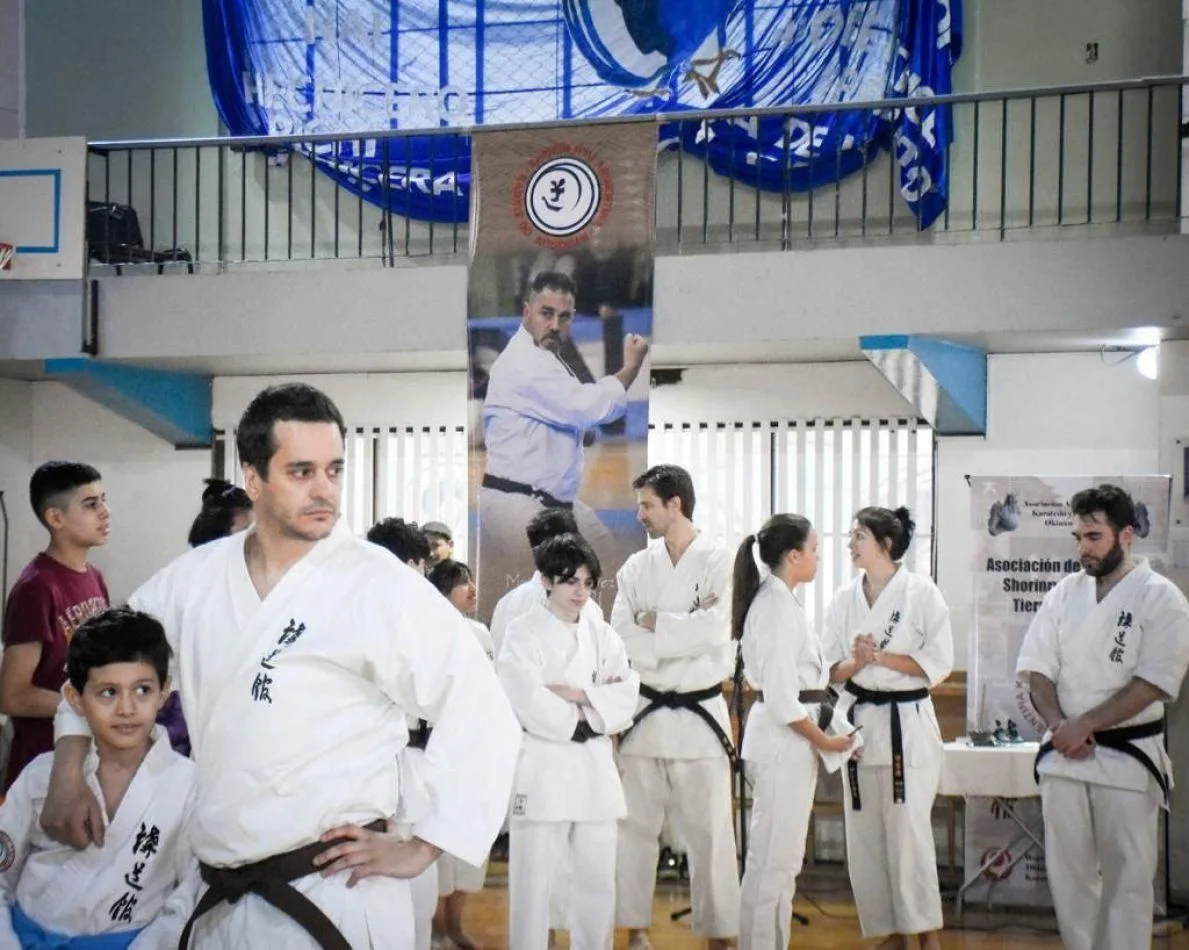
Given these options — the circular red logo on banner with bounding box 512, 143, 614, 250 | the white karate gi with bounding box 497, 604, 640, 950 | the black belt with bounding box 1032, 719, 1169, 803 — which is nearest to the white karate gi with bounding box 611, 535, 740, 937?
the white karate gi with bounding box 497, 604, 640, 950

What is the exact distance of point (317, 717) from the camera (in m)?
2.71

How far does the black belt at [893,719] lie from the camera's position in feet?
18.5

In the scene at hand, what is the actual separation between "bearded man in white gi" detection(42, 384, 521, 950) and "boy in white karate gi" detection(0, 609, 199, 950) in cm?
33

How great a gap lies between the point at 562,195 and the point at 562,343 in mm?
676

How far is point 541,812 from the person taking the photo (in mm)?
5012

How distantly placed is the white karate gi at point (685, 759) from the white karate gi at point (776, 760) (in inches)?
9.3

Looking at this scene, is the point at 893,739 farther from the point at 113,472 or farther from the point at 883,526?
the point at 113,472

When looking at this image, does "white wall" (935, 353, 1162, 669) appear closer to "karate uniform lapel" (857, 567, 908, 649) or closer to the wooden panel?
"karate uniform lapel" (857, 567, 908, 649)

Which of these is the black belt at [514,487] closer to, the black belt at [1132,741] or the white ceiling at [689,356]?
the white ceiling at [689,356]

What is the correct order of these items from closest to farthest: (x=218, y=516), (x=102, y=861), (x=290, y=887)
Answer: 1. (x=290, y=887)
2. (x=102, y=861)
3. (x=218, y=516)

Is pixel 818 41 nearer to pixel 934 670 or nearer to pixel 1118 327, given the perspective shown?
pixel 1118 327

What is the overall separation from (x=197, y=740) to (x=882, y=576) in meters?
3.61

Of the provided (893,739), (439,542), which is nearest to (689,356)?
(439,542)

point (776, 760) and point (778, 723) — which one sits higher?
point (778, 723)
